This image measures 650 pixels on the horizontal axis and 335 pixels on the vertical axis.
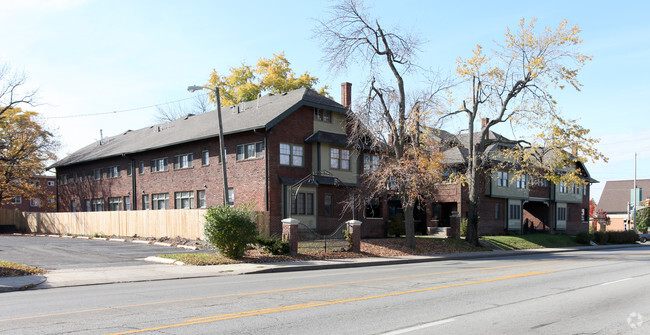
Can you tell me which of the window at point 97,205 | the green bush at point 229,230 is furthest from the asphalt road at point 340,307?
the window at point 97,205

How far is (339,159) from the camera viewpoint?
33.2 meters

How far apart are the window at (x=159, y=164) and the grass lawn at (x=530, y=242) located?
78.5ft

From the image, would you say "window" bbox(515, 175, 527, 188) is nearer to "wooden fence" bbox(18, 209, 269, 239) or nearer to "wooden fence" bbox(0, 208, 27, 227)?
"wooden fence" bbox(18, 209, 269, 239)

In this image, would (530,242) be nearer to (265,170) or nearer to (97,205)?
(265,170)

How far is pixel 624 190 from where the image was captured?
3302 inches

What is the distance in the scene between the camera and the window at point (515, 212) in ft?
158

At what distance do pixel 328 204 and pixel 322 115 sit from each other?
5.70m

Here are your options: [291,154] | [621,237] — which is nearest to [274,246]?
[291,154]

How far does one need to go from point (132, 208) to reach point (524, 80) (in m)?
29.6

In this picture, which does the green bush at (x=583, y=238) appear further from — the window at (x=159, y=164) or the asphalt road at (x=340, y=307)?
the window at (x=159, y=164)

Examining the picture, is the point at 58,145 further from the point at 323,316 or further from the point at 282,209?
the point at 323,316

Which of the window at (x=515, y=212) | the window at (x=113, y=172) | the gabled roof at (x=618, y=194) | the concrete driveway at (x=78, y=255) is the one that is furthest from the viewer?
the gabled roof at (x=618, y=194)

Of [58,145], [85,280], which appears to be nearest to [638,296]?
[85,280]

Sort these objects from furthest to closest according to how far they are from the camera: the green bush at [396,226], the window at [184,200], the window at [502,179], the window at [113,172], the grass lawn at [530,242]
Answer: the window at [502,179]
the window at [113,172]
the grass lawn at [530,242]
the window at [184,200]
the green bush at [396,226]
